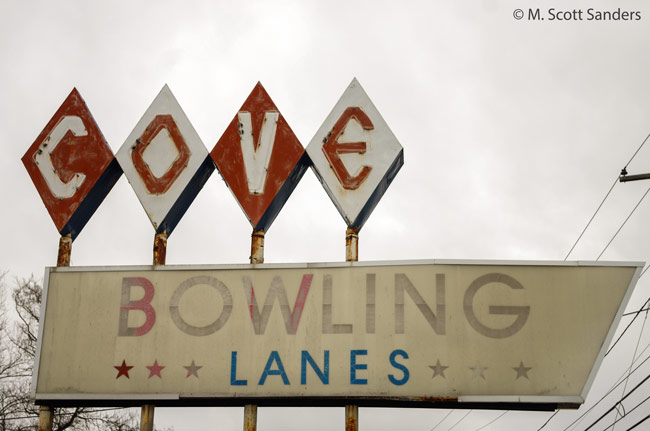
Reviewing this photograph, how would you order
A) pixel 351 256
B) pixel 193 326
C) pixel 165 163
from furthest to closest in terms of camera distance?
pixel 165 163 < pixel 351 256 < pixel 193 326

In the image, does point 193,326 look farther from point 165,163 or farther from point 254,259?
point 165,163

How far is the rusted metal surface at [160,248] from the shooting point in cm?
1115

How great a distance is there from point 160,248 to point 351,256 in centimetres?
258

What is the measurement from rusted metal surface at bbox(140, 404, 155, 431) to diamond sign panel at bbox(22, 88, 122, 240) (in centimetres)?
269

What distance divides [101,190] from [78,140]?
0.82 m

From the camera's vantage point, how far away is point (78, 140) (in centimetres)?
1191

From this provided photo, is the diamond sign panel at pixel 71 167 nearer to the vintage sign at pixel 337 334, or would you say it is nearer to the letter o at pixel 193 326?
the vintage sign at pixel 337 334

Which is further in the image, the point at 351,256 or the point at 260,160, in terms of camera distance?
the point at 260,160

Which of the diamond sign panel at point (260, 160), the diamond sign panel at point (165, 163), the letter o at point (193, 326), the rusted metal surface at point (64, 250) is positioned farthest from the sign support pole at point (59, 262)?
the diamond sign panel at point (260, 160)

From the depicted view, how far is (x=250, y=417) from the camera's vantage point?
10.4 m

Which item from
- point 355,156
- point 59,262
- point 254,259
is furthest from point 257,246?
point 59,262

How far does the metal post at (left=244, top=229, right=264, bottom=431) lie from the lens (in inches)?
408

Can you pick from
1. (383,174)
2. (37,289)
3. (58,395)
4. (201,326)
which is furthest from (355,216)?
(37,289)

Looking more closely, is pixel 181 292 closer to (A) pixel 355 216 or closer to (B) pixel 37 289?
(A) pixel 355 216
